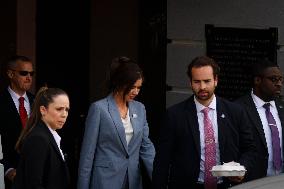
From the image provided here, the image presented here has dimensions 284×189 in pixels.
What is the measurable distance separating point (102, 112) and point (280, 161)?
1665 millimetres

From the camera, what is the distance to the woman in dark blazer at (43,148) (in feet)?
22.2

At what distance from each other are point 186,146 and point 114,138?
0.67 m

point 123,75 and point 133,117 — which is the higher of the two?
point 123,75

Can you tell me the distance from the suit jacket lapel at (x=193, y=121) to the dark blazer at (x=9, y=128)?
1.75 metres

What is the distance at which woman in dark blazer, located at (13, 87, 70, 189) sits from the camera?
6773mm

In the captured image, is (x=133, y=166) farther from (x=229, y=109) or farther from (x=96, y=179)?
(x=229, y=109)

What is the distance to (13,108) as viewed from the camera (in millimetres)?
8672

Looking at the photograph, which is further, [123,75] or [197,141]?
[123,75]

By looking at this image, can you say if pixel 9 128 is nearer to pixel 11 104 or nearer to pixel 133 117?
pixel 11 104

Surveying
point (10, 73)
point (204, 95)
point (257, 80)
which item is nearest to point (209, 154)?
point (204, 95)

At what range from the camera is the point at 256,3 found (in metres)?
Result: 9.73

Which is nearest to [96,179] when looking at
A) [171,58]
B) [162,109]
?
[171,58]

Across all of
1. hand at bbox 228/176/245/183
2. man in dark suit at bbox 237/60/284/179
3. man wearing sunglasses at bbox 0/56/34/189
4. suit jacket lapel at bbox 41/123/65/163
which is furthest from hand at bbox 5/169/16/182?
man in dark suit at bbox 237/60/284/179

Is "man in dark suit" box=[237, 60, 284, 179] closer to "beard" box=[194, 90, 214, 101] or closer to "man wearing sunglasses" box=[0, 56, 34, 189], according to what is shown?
"beard" box=[194, 90, 214, 101]
